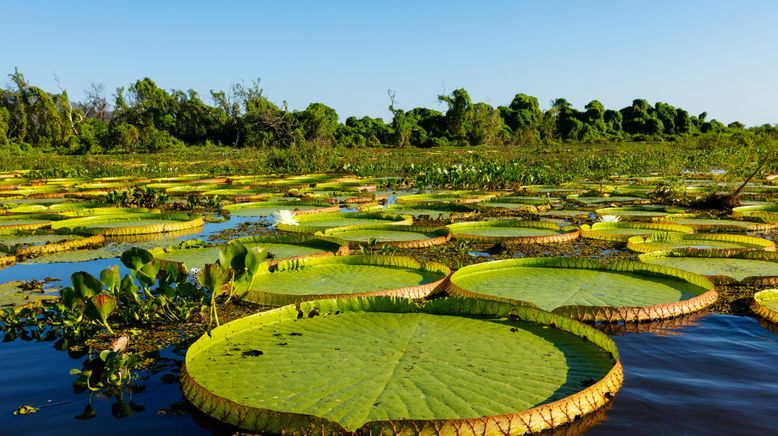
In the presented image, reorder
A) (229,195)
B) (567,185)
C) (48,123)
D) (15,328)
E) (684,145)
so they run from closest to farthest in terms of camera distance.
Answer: (15,328) → (229,195) → (567,185) → (684,145) → (48,123)

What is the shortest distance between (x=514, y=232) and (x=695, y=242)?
6.43 feet

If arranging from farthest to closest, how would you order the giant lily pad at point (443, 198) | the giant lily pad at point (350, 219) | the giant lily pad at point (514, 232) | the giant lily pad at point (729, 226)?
the giant lily pad at point (443, 198) < the giant lily pad at point (350, 219) < the giant lily pad at point (729, 226) < the giant lily pad at point (514, 232)

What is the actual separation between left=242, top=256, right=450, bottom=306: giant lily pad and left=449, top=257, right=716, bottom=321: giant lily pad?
32 centimetres

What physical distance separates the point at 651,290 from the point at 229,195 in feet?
32.6

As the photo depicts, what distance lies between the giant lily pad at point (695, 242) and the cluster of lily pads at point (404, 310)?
0.02 m

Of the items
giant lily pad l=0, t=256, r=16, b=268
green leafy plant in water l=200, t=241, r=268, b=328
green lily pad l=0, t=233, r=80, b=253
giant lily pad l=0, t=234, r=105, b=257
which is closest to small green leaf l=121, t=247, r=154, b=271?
Result: green leafy plant in water l=200, t=241, r=268, b=328

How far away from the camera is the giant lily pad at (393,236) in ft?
22.2

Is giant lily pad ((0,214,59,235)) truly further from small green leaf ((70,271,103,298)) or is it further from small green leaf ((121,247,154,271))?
small green leaf ((70,271,103,298))

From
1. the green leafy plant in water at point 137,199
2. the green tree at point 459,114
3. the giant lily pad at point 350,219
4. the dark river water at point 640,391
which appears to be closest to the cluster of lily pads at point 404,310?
the dark river water at point 640,391

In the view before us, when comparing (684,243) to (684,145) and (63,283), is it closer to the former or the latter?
(63,283)

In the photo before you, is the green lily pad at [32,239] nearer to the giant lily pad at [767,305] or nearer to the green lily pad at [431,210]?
the green lily pad at [431,210]

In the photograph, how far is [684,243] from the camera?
670 cm

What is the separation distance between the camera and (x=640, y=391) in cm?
292

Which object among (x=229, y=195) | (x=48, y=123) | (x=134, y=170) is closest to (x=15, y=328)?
(x=229, y=195)
